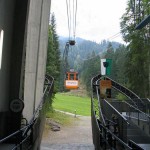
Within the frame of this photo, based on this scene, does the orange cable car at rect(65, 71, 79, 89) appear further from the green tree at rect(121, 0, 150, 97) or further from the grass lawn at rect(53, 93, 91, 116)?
the grass lawn at rect(53, 93, 91, 116)

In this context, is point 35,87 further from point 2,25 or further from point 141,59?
point 141,59

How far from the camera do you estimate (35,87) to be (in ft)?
63.5

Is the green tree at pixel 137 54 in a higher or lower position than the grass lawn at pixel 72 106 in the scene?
higher

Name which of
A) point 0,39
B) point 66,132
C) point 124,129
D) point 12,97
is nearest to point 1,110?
point 12,97

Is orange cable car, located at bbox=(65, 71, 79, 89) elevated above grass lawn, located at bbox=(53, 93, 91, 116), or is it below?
above

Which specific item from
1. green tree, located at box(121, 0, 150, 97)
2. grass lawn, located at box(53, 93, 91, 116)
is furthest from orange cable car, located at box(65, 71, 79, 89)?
grass lawn, located at box(53, 93, 91, 116)

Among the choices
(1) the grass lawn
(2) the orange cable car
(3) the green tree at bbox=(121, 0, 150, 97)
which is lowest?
(1) the grass lawn

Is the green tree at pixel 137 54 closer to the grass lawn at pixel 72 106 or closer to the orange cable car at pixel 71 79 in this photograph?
the orange cable car at pixel 71 79

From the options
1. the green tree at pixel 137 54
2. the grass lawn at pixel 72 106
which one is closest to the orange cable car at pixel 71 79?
the green tree at pixel 137 54

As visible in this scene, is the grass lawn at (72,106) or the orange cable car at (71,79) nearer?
the orange cable car at (71,79)

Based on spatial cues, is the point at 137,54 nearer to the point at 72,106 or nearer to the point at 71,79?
the point at 71,79

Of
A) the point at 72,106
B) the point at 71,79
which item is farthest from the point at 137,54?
the point at 72,106

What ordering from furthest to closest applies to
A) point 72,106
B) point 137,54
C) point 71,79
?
1. point 72,106
2. point 137,54
3. point 71,79

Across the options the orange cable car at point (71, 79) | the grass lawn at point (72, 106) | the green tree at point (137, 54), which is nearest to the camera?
the orange cable car at point (71, 79)
